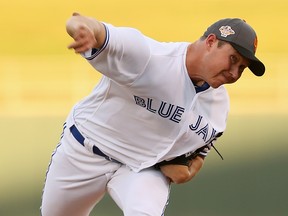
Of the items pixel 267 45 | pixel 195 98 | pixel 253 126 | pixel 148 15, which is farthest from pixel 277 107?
pixel 195 98

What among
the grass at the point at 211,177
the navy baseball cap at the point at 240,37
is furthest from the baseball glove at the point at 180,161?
the grass at the point at 211,177

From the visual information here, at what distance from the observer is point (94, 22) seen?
2361 millimetres

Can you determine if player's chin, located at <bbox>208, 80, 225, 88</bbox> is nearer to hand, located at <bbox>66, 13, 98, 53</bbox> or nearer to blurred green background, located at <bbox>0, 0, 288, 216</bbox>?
hand, located at <bbox>66, 13, 98, 53</bbox>

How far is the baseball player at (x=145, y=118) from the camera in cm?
262

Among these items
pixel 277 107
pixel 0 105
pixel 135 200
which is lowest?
pixel 0 105

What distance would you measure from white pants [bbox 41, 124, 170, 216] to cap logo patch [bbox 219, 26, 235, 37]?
559mm

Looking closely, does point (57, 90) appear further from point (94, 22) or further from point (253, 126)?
point (94, 22)

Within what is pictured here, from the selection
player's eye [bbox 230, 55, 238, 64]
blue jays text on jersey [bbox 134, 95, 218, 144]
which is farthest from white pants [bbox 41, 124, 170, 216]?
player's eye [bbox 230, 55, 238, 64]

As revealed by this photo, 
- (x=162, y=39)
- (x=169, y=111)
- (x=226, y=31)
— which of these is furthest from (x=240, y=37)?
(x=162, y=39)

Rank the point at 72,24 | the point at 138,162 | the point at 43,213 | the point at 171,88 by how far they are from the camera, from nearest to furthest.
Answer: the point at 72,24 < the point at 171,88 < the point at 138,162 < the point at 43,213

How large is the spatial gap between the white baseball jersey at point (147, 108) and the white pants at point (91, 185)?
0.20 ft

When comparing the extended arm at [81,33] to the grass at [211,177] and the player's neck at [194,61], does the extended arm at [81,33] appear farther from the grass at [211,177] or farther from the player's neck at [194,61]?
the grass at [211,177]

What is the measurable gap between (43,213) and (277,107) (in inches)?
70.8

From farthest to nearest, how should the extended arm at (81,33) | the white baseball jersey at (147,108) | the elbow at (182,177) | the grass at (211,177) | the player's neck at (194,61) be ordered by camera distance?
the grass at (211,177)
the elbow at (182,177)
the player's neck at (194,61)
the white baseball jersey at (147,108)
the extended arm at (81,33)
